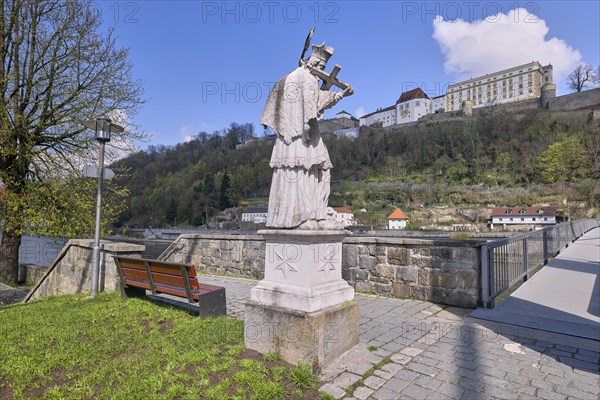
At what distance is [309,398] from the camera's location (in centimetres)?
268

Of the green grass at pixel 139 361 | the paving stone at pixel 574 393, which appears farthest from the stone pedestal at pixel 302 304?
the paving stone at pixel 574 393

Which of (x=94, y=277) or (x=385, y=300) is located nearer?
(x=385, y=300)

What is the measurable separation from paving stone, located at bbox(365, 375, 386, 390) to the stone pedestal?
42 cm

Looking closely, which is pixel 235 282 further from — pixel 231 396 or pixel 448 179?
pixel 448 179

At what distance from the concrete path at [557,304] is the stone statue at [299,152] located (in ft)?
10.3

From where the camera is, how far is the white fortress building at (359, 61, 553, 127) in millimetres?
87938

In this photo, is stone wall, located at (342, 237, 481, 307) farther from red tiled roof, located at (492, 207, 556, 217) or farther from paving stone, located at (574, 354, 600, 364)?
red tiled roof, located at (492, 207, 556, 217)

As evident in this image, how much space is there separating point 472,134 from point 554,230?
75858mm

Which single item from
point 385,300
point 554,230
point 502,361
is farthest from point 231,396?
point 554,230

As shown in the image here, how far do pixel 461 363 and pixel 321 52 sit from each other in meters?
3.45

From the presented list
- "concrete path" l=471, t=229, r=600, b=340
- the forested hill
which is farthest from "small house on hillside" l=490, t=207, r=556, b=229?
"concrete path" l=471, t=229, r=600, b=340

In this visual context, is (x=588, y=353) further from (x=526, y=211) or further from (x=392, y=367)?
(x=526, y=211)

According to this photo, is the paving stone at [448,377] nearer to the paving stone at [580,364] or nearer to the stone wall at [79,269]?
the paving stone at [580,364]

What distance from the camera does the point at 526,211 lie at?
158 ft
